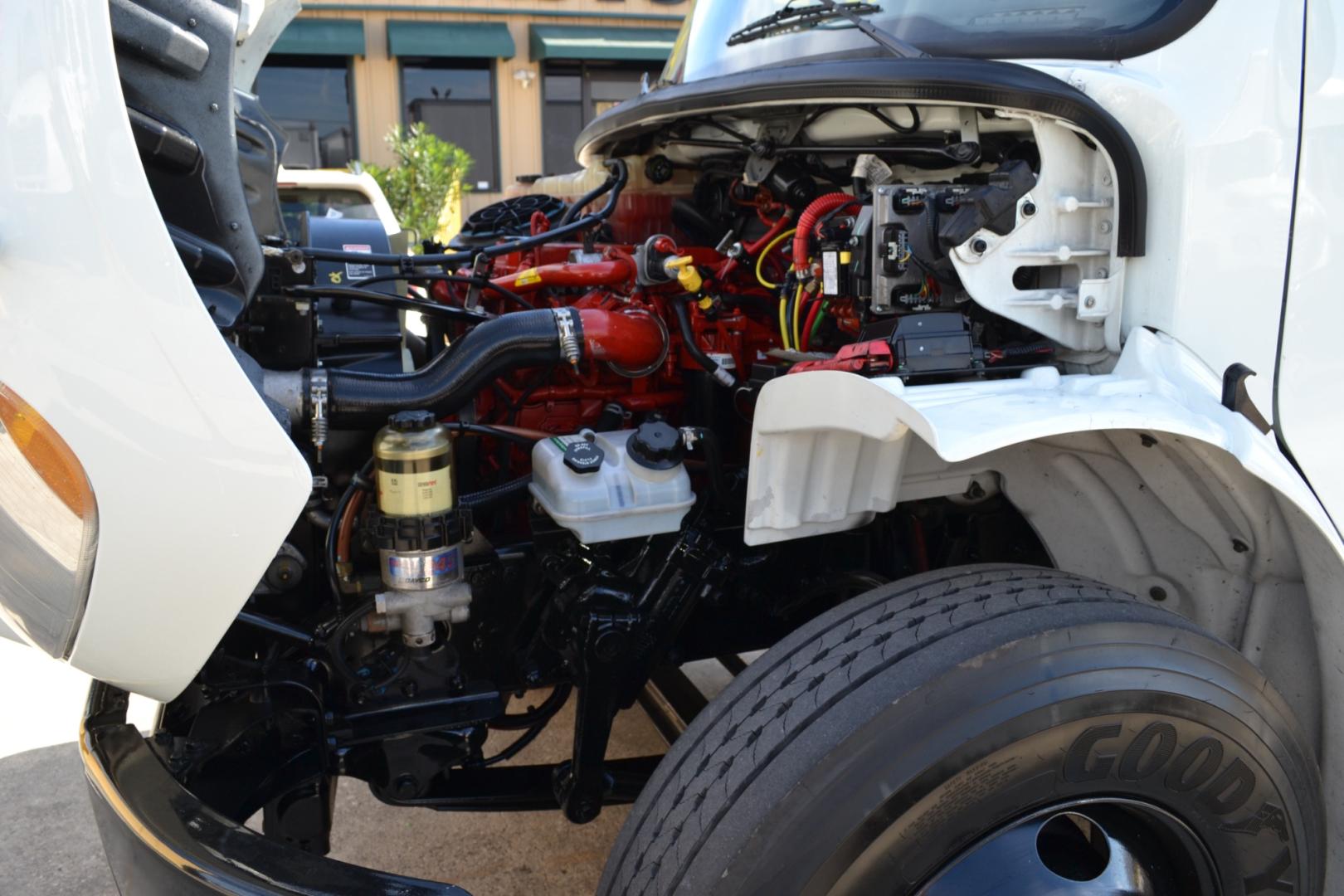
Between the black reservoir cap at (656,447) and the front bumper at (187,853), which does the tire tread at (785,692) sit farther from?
the black reservoir cap at (656,447)

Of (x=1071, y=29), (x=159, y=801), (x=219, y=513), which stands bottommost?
(x=159, y=801)

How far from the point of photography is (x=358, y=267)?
2719mm

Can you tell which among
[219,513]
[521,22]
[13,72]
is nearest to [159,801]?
[219,513]

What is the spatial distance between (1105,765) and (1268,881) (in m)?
0.41

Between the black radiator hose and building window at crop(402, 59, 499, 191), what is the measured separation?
50.6ft

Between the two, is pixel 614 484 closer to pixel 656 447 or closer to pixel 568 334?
pixel 656 447

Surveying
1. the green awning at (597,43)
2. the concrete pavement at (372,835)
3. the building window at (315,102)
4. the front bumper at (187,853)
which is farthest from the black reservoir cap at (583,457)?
the building window at (315,102)

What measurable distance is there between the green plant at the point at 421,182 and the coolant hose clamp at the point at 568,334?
11.9 metres

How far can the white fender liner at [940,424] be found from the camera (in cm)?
158

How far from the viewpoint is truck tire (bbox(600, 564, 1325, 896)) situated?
1429 mm

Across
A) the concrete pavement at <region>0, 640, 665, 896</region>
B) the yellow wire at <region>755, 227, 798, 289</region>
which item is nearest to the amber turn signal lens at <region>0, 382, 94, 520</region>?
the yellow wire at <region>755, 227, 798, 289</region>

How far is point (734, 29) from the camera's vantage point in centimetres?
256

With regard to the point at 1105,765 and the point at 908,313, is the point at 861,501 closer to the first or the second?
the point at 908,313

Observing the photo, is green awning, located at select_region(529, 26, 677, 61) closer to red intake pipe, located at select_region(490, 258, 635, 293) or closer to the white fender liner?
red intake pipe, located at select_region(490, 258, 635, 293)
